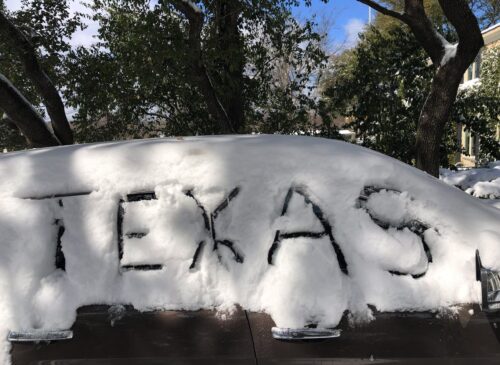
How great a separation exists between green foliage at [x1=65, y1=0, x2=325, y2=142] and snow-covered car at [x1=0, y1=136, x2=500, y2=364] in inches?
180

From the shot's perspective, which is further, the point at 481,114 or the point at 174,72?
the point at 481,114

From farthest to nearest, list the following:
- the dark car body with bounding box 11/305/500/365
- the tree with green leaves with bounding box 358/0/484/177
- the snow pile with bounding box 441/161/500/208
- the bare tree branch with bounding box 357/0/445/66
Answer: the snow pile with bounding box 441/161/500/208 < the bare tree branch with bounding box 357/0/445/66 < the tree with green leaves with bounding box 358/0/484/177 < the dark car body with bounding box 11/305/500/365

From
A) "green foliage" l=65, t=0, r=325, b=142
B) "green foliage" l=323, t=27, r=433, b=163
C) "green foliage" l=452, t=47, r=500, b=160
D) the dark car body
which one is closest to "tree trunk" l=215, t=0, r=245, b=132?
"green foliage" l=65, t=0, r=325, b=142

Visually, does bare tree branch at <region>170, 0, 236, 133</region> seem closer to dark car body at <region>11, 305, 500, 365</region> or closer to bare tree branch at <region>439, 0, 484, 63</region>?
bare tree branch at <region>439, 0, 484, 63</region>

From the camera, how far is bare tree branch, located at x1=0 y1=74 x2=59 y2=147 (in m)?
6.01

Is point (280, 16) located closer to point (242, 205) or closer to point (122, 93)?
point (122, 93)

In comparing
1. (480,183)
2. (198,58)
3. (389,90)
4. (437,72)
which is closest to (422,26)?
(437,72)

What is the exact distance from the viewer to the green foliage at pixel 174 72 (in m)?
6.58

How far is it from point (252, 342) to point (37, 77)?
641cm

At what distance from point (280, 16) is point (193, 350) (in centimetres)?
607

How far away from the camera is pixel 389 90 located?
8375 mm

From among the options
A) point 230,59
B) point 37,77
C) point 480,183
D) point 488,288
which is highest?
point 230,59

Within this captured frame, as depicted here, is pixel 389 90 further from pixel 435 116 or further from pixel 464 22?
pixel 464 22

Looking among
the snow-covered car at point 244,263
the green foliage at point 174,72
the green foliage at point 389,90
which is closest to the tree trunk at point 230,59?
the green foliage at point 174,72
